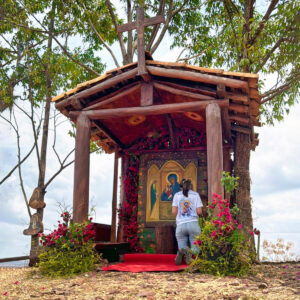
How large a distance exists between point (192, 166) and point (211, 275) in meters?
4.27

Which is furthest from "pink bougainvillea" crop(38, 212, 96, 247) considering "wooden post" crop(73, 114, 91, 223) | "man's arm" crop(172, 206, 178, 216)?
"man's arm" crop(172, 206, 178, 216)

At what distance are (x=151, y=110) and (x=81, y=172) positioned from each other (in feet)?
7.02

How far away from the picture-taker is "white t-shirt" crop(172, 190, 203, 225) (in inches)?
307

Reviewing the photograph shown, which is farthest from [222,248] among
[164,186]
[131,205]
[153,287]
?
[131,205]

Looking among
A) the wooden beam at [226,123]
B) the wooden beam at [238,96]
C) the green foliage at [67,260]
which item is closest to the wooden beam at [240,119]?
the wooden beam at [226,123]

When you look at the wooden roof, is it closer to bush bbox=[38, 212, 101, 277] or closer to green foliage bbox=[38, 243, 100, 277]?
bush bbox=[38, 212, 101, 277]

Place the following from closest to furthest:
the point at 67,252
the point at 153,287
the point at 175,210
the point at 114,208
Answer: the point at 153,287 < the point at 67,252 < the point at 175,210 < the point at 114,208

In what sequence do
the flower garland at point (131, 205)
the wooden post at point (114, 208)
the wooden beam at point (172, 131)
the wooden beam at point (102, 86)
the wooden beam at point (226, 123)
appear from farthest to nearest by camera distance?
the wooden post at point (114, 208)
the flower garland at point (131, 205)
the wooden beam at point (172, 131)
the wooden beam at point (102, 86)
the wooden beam at point (226, 123)

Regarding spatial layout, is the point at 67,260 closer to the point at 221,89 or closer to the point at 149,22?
the point at 221,89

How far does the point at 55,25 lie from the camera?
52.8 ft

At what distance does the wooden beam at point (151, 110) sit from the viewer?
854 cm

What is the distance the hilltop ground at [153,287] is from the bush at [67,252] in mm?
329

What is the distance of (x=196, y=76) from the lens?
852 centimetres

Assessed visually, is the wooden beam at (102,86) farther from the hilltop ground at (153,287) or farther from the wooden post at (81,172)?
the hilltop ground at (153,287)
